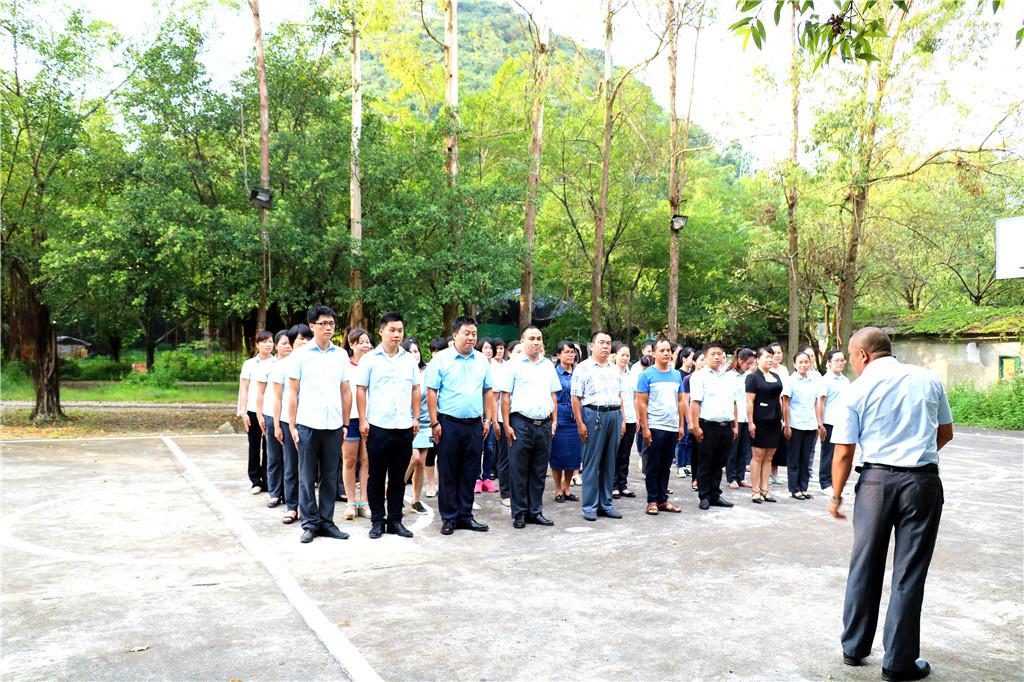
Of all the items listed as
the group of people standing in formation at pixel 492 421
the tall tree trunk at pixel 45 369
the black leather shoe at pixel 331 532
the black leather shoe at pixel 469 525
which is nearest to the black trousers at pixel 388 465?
the group of people standing in formation at pixel 492 421

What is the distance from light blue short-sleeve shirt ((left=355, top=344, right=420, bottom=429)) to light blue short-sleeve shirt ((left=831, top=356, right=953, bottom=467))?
3.74 meters

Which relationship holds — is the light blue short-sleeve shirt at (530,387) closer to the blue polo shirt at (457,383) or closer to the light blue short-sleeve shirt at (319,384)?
Answer: the blue polo shirt at (457,383)

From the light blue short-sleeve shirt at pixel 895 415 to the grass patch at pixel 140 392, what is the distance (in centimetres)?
2333

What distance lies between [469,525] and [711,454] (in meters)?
2.87

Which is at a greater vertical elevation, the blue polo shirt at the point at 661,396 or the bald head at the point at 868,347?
the bald head at the point at 868,347

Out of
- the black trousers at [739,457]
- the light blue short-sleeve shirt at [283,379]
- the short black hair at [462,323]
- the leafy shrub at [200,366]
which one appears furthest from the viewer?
the leafy shrub at [200,366]

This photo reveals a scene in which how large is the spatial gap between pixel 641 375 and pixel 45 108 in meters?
13.4

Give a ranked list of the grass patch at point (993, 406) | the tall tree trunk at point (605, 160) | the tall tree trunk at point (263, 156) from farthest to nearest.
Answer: the tall tree trunk at point (605, 160), the grass patch at point (993, 406), the tall tree trunk at point (263, 156)

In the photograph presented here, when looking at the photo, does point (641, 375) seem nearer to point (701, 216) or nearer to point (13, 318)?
point (13, 318)

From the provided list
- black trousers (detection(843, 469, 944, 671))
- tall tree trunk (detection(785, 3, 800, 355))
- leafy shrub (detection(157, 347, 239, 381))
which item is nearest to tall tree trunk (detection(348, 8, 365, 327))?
tall tree trunk (detection(785, 3, 800, 355))

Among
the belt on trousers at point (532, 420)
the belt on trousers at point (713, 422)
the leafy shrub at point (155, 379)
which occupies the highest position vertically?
the belt on trousers at point (532, 420)

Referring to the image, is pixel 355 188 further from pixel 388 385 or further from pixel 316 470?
pixel 316 470

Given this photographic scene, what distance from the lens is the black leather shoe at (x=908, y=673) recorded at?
376 centimetres

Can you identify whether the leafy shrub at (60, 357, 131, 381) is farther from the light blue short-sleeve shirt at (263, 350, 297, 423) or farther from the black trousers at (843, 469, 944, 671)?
the black trousers at (843, 469, 944, 671)
